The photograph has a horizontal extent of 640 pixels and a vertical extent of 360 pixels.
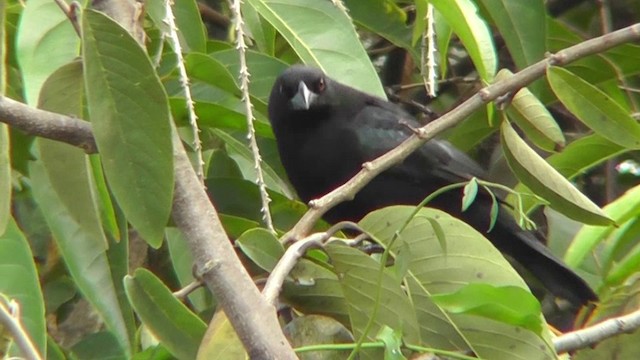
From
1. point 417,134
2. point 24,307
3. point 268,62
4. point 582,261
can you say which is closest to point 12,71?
point 268,62

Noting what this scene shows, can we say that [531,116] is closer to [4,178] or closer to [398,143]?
[4,178]

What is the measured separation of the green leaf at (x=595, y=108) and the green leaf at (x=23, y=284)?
0.88 meters

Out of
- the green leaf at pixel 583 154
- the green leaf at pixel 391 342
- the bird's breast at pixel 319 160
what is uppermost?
the green leaf at pixel 391 342

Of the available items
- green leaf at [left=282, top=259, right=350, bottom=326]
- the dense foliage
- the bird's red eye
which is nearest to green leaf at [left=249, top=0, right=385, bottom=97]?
the dense foliage

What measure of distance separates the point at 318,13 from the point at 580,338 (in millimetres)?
921

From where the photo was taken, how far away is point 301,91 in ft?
13.3

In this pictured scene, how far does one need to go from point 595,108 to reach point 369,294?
47 centimetres

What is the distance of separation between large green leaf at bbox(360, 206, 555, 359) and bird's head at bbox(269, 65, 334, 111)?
2100 millimetres

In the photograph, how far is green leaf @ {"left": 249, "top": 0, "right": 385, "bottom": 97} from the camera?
2.30 meters

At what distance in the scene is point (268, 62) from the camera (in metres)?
2.56

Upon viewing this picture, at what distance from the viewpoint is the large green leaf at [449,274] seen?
6.04 feet

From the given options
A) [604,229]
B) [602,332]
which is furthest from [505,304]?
[604,229]

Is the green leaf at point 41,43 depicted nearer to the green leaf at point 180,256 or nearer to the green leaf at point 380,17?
the green leaf at point 180,256

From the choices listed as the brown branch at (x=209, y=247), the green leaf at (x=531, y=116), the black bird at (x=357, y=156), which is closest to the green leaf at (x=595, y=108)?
the green leaf at (x=531, y=116)
